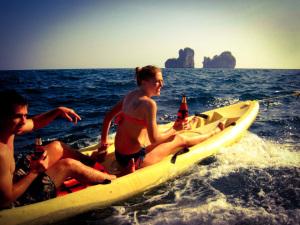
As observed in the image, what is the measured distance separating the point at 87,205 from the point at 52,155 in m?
0.82

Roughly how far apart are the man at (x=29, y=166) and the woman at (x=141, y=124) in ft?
1.78

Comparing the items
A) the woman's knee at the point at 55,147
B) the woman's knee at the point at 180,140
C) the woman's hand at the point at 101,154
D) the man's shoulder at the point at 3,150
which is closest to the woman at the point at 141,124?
the woman's knee at the point at 180,140

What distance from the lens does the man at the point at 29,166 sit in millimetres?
2570

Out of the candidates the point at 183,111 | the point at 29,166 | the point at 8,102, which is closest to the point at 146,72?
the point at 8,102

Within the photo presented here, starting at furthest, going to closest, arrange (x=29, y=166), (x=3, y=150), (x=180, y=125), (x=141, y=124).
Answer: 1. (x=180, y=125)
2. (x=141, y=124)
3. (x=29, y=166)
4. (x=3, y=150)

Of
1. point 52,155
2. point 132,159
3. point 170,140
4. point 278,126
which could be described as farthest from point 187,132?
point 278,126

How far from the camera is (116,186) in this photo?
12.5ft

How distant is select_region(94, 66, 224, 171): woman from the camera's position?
370 centimetres

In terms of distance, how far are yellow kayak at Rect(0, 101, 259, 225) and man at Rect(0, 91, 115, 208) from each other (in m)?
0.12

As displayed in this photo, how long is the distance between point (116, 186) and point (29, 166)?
3.92ft

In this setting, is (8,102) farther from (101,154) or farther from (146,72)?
(101,154)

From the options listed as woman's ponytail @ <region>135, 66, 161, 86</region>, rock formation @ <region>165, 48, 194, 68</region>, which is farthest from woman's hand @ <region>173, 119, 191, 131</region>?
rock formation @ <region>165, 48, 194, 68</region>

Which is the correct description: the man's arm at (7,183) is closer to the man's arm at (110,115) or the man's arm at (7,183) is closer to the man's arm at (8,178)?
the man's arm at (8,178)

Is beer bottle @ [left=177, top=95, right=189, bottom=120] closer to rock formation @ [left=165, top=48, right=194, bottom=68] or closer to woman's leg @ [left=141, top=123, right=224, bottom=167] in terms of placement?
woman's leg @ [left=141, top=123, right=224, bottom=167]
